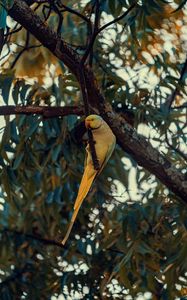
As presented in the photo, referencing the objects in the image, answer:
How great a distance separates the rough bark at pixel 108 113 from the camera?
5.50ft

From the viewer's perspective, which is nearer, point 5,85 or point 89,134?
point 89,134

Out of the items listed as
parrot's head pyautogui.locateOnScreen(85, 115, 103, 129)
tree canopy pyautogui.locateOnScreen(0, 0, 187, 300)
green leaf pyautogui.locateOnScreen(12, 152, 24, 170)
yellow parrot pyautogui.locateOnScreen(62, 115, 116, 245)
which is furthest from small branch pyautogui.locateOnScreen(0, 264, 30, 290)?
parrot's head pyautogui.locateOnScreen(85, 115, 103, 129)

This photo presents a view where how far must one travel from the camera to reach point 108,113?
5.98 feet

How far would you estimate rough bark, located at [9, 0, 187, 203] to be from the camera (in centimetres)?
168

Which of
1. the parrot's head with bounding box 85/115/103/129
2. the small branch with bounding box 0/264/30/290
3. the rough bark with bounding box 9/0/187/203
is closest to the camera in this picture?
Answer: the parrot's head with bounding box 85/115/103/129

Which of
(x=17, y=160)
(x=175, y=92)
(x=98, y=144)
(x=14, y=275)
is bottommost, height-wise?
(x=14, y=275)

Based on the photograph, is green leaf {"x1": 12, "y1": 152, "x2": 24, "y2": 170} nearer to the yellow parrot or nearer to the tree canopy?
the tree canopy

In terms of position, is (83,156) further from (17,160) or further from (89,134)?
(89,134)

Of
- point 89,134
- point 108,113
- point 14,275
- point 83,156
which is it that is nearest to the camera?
point 89,134

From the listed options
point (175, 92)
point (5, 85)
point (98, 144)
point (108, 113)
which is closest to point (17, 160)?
point (5, 85)

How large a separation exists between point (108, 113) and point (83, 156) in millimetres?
429

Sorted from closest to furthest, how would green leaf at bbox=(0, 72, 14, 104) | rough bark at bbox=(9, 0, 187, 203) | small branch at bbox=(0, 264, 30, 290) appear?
rough bark at bbox=(9, 0, 187, 203)
green leaf at bbox=(0, 72, 14, 104)
small branch at bbox=(0, 264, 30, 290)

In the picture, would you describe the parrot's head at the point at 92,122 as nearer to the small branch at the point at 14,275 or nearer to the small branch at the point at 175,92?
the small branch at the point at 175,92

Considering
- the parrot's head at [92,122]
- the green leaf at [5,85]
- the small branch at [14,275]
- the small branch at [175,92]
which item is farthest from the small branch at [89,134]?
the small branch at [14,275]
